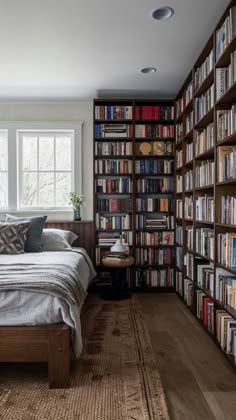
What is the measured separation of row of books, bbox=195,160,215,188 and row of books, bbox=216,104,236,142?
33 cm

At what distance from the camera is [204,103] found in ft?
9.50

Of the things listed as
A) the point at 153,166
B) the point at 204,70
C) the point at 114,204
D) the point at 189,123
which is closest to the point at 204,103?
the point at 204,70

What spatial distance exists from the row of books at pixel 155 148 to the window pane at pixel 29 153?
1.44 metres

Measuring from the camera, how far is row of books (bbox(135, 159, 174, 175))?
13.7ft

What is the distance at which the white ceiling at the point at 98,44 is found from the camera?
7.72ft

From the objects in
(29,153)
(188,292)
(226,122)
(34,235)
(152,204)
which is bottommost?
(188,292)

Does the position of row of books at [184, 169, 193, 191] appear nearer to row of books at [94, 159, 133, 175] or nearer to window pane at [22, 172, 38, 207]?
row of books at [94, 159, 133, 175]

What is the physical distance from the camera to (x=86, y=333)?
9.15 ft

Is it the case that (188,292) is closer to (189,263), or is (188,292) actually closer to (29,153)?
(189,263)

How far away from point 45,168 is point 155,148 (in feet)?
5.12

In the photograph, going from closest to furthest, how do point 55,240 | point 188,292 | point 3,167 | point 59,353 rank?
point 59,353 < point 188,292 < point 55,240 < point 3,167

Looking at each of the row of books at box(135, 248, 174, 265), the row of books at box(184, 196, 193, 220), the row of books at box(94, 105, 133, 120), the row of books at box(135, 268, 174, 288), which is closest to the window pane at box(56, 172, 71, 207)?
the row of books at box(94, 105, 133, 120)

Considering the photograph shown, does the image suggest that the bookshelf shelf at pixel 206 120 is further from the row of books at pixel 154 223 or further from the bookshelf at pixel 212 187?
the row of books at pixel 154 223

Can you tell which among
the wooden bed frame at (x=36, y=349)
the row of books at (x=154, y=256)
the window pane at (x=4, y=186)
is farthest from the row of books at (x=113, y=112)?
the wooden bed frame at (x=36, y=349)
